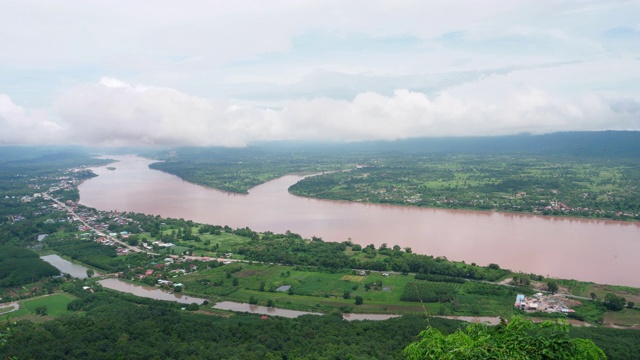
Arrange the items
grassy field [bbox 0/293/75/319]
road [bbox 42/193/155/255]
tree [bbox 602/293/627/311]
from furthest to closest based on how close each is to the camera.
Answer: road [bbox 42/193/155/255] → grassy field [bbox 0/293/75/319] → tree [bbox 602/293/627/311]

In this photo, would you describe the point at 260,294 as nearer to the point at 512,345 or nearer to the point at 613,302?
the point at 613,302

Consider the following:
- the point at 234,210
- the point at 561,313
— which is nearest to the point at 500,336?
the point at 561,313

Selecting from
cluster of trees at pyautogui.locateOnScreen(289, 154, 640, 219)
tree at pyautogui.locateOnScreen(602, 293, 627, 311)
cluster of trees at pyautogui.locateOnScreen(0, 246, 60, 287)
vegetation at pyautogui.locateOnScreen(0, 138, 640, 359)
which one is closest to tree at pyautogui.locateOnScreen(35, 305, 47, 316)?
vegetation at pyautogui.locateOnScreen(0, 138, 640, 359)

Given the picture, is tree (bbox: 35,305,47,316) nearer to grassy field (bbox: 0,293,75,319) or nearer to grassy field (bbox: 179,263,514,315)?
grassy field (bbox: 0,293,75,319)

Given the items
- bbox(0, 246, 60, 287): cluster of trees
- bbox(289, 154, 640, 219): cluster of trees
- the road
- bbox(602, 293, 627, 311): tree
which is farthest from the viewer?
bbox(289, 154, 640, 219): cluster of trees

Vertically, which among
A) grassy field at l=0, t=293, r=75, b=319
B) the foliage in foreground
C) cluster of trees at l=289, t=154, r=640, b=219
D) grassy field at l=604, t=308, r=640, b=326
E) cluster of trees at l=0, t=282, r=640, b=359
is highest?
the foliage in foreground

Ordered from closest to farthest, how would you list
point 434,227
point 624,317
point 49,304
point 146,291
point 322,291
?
point 624,317
point 49,304
point 322,291
point 146,291
point 434,227

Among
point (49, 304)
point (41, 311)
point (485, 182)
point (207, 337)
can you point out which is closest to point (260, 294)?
point (207, 337)
